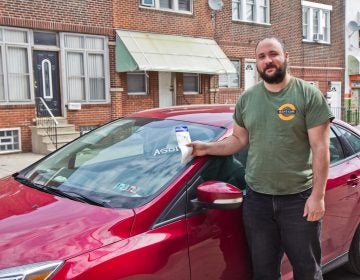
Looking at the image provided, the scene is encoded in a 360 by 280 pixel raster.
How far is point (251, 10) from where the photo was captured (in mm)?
19047

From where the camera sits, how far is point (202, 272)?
2.53 meters

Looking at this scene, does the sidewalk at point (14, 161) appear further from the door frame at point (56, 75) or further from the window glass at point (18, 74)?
the door frame at point (56, 75)

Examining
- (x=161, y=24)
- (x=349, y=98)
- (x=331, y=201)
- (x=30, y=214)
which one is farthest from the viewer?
(x=349, y=98)

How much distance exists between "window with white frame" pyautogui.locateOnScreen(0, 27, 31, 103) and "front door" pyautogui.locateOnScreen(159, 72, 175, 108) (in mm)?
4771

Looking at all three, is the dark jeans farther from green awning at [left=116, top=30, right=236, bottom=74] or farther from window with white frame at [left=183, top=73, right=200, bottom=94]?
window with white frame at [left=183, top=73, right=200, bottom=94]

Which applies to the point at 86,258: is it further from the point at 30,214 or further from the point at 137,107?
the point at 137,107

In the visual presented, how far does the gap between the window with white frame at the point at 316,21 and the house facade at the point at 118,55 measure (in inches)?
65.6

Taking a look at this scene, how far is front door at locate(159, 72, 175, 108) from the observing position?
1584 centimetres

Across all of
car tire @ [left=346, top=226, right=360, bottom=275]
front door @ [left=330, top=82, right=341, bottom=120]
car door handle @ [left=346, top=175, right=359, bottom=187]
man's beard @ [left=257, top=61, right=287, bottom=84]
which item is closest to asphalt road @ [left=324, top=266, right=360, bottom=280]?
car tire @ [left=346, top=226, right=360, bottom=275]

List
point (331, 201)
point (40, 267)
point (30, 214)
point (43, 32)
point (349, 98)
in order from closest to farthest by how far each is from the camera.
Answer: point (40, 267), point (30, 214), point (331, 201), point (43, 32), point (349, 98)

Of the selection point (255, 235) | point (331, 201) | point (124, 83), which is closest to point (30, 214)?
point (255, 235)

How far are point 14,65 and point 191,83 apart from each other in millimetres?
6791

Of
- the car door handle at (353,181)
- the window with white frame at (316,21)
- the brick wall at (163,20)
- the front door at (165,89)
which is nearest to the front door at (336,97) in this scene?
the window with white frame at (316,21)

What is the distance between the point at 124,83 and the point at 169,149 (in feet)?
39.5
